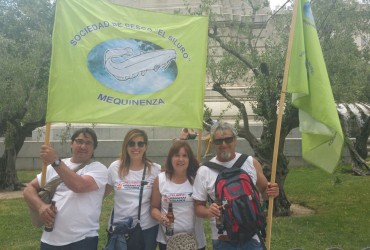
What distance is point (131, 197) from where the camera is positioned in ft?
15.0

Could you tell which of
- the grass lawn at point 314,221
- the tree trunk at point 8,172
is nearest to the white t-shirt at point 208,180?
the grass lawn at point 314,221

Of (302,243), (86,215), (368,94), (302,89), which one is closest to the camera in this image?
(86,215)

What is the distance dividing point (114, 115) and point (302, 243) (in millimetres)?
3961

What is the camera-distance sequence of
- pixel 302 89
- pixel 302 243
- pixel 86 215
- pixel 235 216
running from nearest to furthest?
pixel 235 216 < pixel 86 215 < pixel 302 89 < pixel 302 243

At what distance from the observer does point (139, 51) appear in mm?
5223

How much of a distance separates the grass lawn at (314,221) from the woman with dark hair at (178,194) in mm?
3103

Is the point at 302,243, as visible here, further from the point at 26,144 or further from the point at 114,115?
the point at 26,144

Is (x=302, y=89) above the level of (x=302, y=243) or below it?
above

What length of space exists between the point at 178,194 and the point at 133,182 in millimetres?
415

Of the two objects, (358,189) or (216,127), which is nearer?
(216,127)

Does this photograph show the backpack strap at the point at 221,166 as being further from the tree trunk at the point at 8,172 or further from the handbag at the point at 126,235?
the tree trunk at the point at 8,172

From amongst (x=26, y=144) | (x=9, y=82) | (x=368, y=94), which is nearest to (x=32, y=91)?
(x=9, y=82)

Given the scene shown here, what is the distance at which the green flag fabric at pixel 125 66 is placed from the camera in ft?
15.9

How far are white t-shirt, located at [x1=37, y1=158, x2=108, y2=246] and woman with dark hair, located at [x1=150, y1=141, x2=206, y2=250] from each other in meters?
0.50
